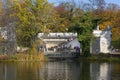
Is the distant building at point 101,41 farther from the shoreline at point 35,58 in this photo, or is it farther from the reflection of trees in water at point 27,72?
the reflection of trees in water at point 27,72

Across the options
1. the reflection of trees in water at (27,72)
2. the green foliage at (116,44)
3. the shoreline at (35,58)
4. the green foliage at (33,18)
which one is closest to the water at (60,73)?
the reflection of trees in water at (27,72)

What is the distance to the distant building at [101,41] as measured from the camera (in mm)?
66938

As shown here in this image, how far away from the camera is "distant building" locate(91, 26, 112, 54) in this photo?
2635 inches

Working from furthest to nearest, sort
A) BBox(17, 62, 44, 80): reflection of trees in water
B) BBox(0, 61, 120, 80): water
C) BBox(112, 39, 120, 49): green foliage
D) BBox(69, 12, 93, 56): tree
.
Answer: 1. BBox(112, 39, 120, 49): green foliage
2. BBox(69, 12, 93, 56): tree
3. BBox(0, 61, 120, 80): water
4. BBox(17, 62, 44, 80): reflection of trees in water

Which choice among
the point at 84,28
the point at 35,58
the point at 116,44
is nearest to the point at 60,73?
the point at 35,58

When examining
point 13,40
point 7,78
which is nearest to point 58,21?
point 13,40

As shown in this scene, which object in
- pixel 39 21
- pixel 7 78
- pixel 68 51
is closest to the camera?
pixel 7 78

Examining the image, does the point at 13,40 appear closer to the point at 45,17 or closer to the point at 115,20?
the point at 45,17

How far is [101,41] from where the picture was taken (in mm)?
68562

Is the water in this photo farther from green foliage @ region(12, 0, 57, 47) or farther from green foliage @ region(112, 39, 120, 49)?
green foliage @ region(112, 39, 120, 49)

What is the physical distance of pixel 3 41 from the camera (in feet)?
205

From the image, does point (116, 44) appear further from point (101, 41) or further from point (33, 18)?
point (33, 18)

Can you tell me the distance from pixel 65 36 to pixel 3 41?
13663 millimetres

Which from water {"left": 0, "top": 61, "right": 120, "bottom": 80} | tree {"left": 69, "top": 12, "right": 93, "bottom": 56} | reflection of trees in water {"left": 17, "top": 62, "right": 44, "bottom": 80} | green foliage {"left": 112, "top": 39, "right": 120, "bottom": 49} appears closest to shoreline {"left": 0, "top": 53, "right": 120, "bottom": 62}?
tree {"left": 69, "top": 12, "right": 93, "bottom": 56}
